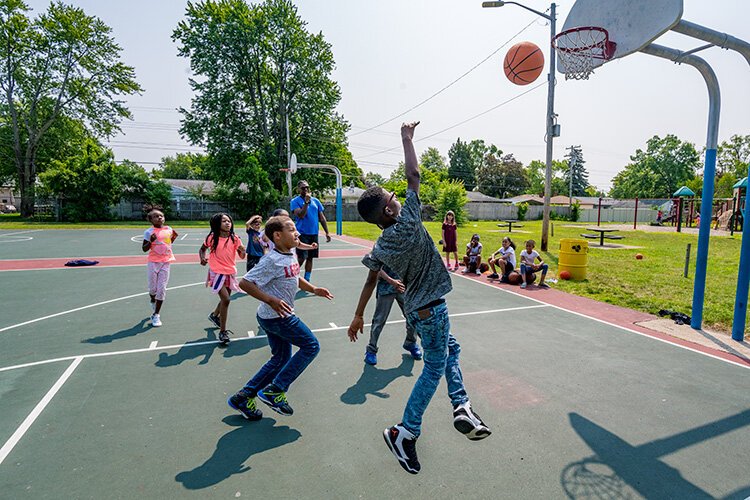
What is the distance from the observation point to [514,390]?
442cm

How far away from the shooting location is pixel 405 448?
304 cm

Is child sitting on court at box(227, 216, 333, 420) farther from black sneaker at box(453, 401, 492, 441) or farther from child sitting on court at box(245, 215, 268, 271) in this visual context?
child sitting on court at box(245, 215, 268, 271)

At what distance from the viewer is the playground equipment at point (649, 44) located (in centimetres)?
536

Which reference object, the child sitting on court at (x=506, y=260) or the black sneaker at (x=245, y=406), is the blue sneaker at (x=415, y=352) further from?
the child sitting on court at (x=506, y=260)

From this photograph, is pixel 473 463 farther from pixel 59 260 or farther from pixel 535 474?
pixel 59 260

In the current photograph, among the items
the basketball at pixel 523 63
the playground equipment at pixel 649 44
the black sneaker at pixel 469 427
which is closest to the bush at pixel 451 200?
the basketball at pixel 523 63

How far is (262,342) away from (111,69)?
159 feet

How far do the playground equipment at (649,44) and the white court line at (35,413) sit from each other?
774 centimetres

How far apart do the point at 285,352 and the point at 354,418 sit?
0.85m

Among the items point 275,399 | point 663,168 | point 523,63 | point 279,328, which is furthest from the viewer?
point 663,168

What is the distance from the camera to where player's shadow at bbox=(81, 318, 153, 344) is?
5.91m

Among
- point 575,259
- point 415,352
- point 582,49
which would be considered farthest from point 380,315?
point 575,259

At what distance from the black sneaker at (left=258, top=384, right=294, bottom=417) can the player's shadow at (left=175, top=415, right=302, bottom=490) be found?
129 millimetres

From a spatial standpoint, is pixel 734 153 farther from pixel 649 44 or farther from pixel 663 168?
pixel 649 44
